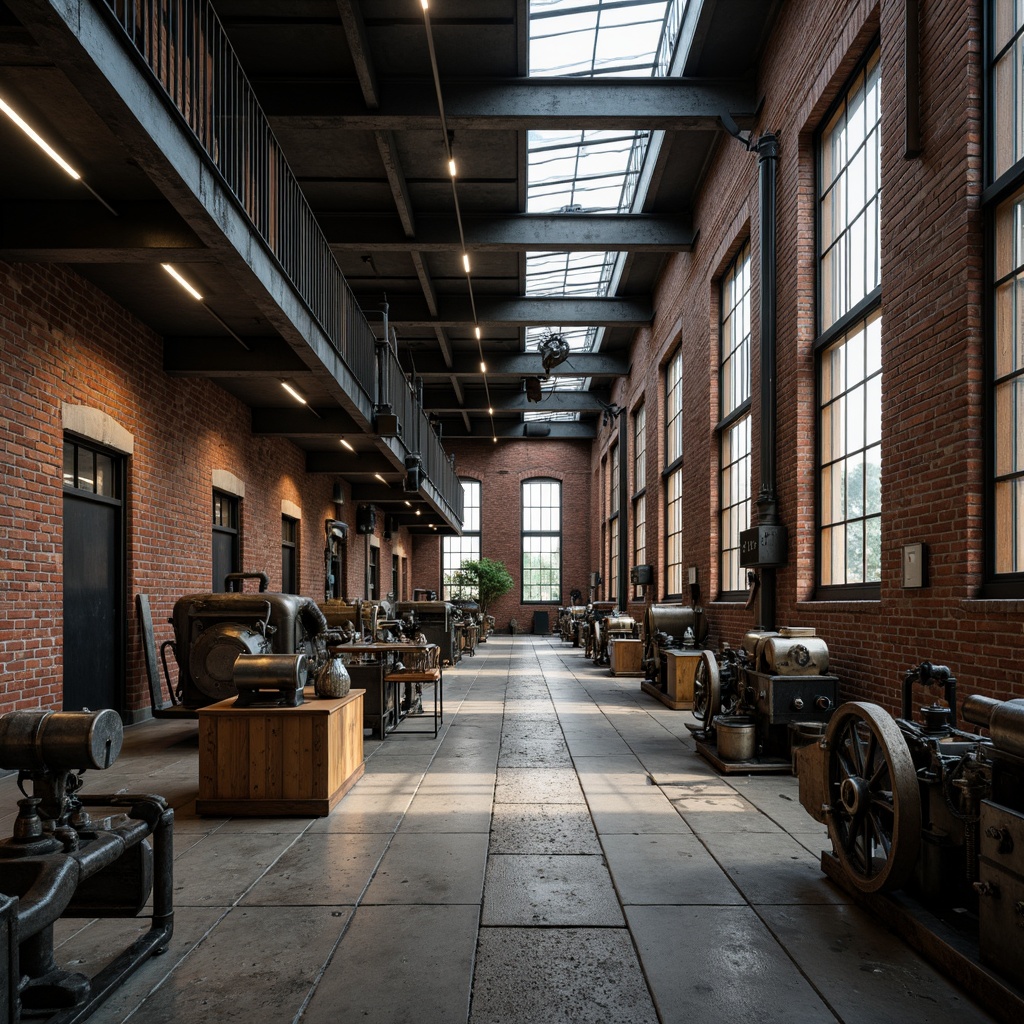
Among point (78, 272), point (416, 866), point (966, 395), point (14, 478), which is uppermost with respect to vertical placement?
point (78, 272)

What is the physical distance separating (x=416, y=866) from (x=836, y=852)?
1.89m

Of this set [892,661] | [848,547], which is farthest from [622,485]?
[892,661]

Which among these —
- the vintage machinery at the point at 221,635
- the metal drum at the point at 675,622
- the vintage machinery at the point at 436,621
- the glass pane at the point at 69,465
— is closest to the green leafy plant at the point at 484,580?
the vintage machinery at the point at 436,621

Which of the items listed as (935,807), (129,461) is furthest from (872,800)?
(129,461)

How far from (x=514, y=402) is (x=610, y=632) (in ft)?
30.7

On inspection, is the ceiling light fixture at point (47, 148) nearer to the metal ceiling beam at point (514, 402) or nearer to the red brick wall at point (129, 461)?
the red brick wall at point (129, 461)

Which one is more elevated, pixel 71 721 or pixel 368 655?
pixel 71 721

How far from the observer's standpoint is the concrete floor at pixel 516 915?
2.71 metres

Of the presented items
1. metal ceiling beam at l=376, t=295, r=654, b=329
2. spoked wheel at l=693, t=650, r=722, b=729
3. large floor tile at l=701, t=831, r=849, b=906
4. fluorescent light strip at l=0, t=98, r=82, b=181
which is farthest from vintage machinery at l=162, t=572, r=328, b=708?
metal ceiling beam at l=376, t=295, r=654, b=329

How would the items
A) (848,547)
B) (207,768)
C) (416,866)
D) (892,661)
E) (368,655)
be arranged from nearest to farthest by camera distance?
1. (416,866)
2. (207,768)
3. (892,661)
4. (848,547)
5. (368,655)

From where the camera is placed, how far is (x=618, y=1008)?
2.66m

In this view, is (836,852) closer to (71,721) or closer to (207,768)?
(71,721)

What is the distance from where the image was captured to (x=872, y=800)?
11.3 ft

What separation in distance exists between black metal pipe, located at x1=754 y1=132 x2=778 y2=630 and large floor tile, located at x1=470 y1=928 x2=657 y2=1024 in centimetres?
550
